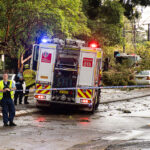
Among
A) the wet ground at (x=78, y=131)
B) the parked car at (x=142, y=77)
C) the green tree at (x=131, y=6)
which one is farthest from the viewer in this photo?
the green tree at (x=131, y=6)

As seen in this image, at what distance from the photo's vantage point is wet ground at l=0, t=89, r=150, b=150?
8.34 meters

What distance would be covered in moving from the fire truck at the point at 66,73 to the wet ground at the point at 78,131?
618 mm

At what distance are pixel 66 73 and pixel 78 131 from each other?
4.64 metres

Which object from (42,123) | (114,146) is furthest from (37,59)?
(114,146)

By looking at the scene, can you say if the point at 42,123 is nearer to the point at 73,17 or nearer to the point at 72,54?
the point at 72,54

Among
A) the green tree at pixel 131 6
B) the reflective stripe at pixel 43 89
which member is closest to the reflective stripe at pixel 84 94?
the reflective stripe at pixel 43 89

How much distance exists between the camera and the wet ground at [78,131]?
834cm

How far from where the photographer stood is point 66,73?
14977 millimetres

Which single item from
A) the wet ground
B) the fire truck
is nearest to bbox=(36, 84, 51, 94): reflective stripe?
the fire truck

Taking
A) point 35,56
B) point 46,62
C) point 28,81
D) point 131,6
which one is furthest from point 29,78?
point 131,6

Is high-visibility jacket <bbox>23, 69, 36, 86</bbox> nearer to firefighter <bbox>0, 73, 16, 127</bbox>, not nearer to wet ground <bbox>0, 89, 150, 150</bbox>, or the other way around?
wet ground <bbox>0, 89, 150, 150</bbox>

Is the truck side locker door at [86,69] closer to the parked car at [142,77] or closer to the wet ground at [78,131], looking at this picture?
the wet ground at [78,131]

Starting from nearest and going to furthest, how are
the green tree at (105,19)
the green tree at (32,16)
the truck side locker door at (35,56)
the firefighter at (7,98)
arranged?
1. the firefighter at (7,98)
2. the truck side locker door at (35,56)
3. the green tree at (32,16)
4. the green tree at (105,19)

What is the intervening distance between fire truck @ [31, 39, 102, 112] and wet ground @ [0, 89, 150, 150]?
618mm
